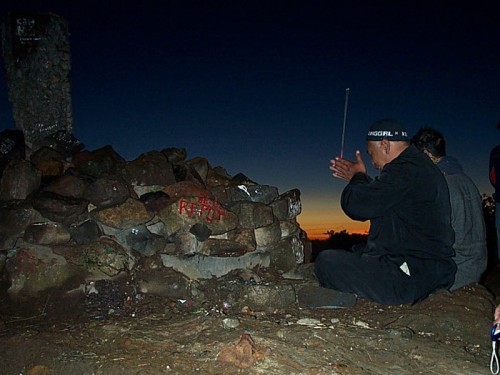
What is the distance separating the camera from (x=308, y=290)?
148 inches

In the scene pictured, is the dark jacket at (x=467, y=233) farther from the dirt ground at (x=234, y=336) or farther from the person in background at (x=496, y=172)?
the person in background at (x=496, y=172)

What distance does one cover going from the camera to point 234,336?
2707mm

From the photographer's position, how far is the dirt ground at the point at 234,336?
2.41 meters

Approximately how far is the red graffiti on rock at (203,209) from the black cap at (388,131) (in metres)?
1.59

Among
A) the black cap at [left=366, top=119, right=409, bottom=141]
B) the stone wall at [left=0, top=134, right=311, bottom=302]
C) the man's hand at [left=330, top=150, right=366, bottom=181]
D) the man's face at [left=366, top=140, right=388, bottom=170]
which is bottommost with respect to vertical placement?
the stone wall at [left=0, top=134, right=311, bottom=302]

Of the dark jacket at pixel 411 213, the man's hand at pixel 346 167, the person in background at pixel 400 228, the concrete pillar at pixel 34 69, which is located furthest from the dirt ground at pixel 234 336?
the concrete pillar at pixel 34 69

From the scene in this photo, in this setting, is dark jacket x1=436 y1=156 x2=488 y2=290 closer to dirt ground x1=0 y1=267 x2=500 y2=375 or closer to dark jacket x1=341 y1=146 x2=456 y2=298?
dirt ground x1=0 y1=267 x2=500 y2=375

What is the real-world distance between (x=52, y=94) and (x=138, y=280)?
2.39m

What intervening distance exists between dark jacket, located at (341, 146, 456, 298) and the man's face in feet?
0.56

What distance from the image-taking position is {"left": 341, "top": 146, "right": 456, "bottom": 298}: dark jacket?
10.7ft

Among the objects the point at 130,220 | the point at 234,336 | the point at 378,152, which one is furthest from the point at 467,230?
the point at 130,220

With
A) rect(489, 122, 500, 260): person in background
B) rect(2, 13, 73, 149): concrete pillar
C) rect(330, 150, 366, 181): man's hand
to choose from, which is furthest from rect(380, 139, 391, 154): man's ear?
rect(2, 13, 73, 149): concrete pillar

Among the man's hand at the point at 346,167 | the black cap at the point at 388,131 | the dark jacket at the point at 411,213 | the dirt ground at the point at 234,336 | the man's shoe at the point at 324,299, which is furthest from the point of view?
the man's hand at the point at 346,167

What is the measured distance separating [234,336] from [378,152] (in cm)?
190
